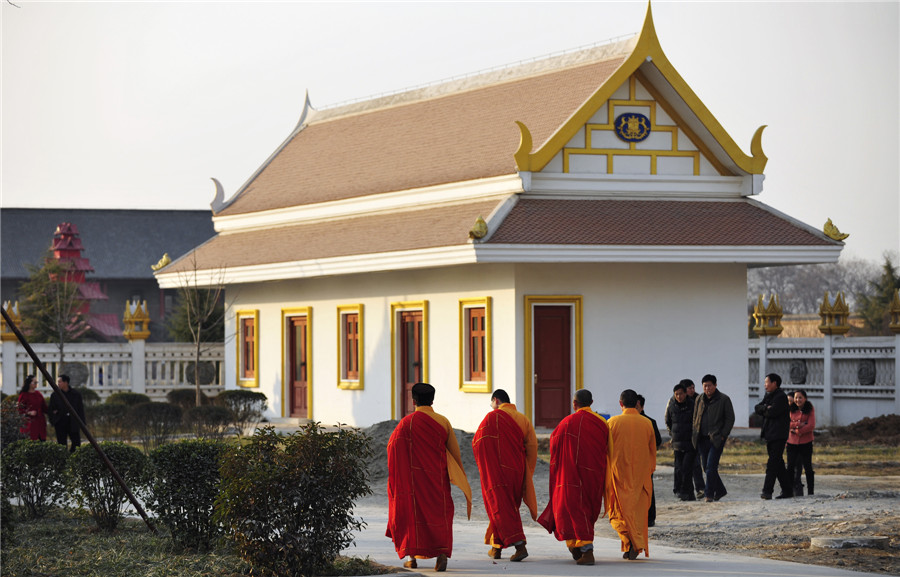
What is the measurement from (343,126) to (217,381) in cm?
711

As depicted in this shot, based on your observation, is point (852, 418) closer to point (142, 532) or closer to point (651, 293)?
point (651, 293)

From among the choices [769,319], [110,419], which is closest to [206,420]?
[110,419]

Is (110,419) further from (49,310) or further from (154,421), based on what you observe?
(49,310)

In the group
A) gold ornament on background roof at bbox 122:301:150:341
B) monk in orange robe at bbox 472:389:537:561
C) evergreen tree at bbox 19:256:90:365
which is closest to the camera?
monk in orange robe at bbox 472:389:537:561

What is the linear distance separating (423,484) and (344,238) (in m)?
15.5

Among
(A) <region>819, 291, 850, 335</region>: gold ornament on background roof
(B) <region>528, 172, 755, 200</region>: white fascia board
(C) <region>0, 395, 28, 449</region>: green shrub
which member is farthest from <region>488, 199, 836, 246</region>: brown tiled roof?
(C) <region>0, 395, 28, 449</region>: green shrub

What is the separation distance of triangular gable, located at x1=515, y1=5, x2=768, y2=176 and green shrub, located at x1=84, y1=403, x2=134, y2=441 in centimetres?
915

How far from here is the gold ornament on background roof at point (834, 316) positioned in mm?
28045

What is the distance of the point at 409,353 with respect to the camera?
25.0 metres

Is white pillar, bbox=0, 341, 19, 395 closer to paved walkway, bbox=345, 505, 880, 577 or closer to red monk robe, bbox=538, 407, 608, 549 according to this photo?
paved walkway, bbox=345, 505, 880, 577

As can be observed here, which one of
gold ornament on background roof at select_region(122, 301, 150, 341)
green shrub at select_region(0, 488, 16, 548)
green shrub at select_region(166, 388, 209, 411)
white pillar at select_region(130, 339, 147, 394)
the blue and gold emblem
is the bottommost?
green shrub at select_region(0, 488, 16, 548)

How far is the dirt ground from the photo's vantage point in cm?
1188

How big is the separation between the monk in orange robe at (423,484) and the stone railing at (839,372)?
18.0 metres


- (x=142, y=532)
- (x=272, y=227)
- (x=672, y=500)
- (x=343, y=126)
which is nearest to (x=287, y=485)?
(x=142, y=532)
